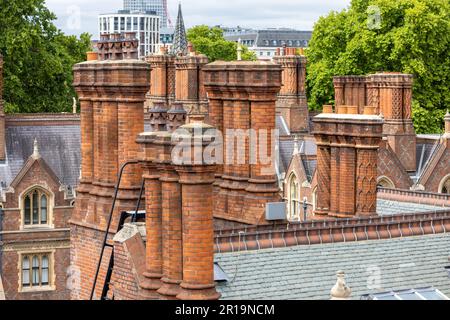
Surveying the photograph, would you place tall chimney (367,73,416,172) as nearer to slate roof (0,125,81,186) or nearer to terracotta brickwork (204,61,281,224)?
slate roof (0,125,81,186)

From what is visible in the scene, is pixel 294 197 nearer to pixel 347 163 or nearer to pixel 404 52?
pixel 347 163

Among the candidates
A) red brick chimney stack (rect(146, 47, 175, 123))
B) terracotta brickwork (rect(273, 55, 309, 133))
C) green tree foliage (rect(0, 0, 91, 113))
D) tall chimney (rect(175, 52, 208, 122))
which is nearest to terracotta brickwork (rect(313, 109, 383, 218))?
tall chimney (rect(175, 52, 208, 122))

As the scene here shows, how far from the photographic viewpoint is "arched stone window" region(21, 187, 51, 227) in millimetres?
46938

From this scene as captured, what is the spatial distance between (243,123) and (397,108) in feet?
85.1

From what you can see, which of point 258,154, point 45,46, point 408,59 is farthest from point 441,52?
point 258,154

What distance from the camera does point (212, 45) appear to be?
11050cm

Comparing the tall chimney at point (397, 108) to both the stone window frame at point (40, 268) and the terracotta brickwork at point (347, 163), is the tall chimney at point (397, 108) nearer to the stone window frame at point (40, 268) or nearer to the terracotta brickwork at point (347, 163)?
the stone window frame at point (40, 268)

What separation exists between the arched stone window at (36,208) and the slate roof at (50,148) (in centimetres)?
126

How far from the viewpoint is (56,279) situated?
46406 millimetres

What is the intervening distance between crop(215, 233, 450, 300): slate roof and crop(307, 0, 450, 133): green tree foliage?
1958 inches

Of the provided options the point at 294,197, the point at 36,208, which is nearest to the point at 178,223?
the point at 294,197

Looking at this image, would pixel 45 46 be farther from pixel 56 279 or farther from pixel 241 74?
pixel 241 74
